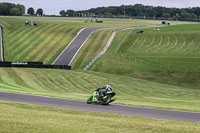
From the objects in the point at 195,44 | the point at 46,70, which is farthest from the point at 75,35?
the point at 46,70

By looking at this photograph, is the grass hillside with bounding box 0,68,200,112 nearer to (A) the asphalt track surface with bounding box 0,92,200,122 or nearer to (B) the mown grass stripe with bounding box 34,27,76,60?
(A) the asphalt track surface with bounding box 0,92,200,122

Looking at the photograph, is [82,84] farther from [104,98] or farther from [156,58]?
[156,58]

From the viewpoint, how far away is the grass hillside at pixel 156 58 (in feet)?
241

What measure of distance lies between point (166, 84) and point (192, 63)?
16.5 metres

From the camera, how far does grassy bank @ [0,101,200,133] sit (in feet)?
60.2

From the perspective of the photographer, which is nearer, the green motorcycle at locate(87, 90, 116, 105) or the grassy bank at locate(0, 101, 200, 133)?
the grassy bank at locate(0, 101, 200, 133)

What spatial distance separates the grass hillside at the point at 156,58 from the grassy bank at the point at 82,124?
150ft

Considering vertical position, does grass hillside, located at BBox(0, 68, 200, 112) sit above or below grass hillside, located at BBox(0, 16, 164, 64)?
below

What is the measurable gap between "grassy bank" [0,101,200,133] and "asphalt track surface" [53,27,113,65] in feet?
210

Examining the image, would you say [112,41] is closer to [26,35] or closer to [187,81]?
[26,35]

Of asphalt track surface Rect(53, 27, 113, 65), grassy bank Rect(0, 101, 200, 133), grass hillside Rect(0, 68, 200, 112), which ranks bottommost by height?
grass hillside Rect(0, 68, 200, 112)

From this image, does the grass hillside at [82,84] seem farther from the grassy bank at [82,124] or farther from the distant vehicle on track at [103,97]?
the grassy bank at [82,124]

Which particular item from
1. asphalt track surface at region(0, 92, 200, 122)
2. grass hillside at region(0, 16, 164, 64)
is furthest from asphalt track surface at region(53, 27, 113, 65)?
asphalt track surface at region(0, 92, 200, 122)

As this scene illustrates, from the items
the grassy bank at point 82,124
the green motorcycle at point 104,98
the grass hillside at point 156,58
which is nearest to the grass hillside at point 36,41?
the grass hillside at point 156,58
